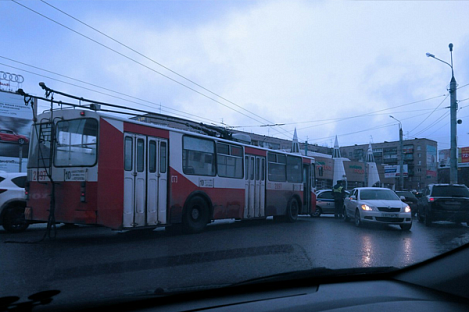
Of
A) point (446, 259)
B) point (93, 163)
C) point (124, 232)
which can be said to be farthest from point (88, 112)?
point (446, 259)

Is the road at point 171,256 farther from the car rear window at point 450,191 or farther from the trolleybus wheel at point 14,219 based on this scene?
the car rear window at point 450,191

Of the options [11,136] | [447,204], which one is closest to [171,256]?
[447,204]

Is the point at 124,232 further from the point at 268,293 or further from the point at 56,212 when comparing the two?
the point at 268,293

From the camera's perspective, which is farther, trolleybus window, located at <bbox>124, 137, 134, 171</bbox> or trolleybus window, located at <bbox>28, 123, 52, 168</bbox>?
trolleybus window, located at <bbox>28, 123, 52, 168</bbox>

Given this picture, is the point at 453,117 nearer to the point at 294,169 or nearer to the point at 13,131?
the point at 294,169

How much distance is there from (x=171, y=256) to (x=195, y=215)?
412 centimetres

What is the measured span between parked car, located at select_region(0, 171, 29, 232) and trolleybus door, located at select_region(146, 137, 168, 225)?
11.9 ft

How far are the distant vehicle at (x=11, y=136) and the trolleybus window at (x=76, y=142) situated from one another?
104ft

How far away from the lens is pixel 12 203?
10766 millimetres

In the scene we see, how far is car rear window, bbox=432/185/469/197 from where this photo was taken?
1542 cm

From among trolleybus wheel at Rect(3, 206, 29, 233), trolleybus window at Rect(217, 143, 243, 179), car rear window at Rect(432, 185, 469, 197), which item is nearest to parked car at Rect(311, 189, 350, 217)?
car rear window at Rect(432, 185, 469, 197)

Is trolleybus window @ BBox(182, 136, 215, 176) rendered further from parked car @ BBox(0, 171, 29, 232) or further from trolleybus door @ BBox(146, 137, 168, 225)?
parked car @ BBox(0, 171, 29, 232)

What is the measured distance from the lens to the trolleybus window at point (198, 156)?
11523 mm

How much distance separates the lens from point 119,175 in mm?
9398
